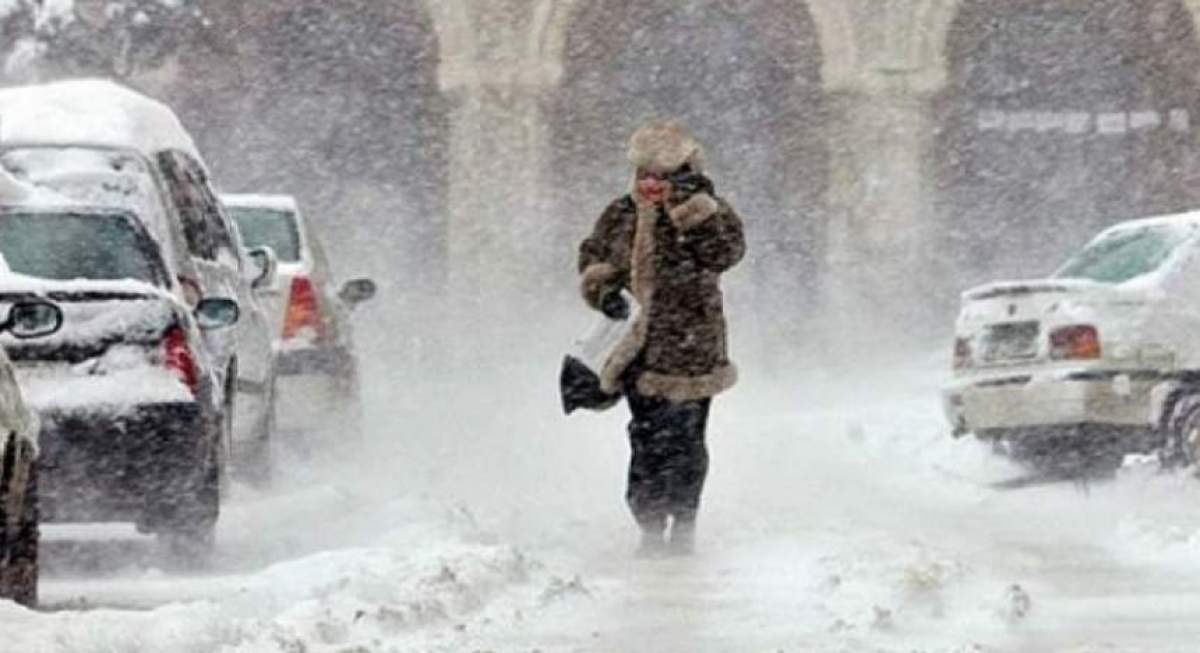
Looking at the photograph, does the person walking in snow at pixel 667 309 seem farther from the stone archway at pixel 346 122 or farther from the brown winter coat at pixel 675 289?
the stone archway at pixel 346 122

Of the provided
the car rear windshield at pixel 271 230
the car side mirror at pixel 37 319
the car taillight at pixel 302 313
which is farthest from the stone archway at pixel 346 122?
the car side mirror at pixel 37 319

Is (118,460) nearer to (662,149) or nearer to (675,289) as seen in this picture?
(675,289)

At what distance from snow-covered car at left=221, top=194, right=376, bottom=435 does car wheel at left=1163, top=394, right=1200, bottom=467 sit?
4301mm

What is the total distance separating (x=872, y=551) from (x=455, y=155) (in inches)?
721

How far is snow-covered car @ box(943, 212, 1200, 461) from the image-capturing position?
15.2m

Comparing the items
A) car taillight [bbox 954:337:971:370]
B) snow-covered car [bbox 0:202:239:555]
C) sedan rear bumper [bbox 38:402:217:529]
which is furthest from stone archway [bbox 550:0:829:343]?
sedan rear bumper [bbox 38:402:217:529]

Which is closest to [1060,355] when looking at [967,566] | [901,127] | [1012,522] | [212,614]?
[1012,522]

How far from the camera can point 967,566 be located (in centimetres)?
1073

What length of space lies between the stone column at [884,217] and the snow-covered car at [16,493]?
20.0m

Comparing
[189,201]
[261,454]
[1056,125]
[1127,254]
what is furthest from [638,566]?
[1056,125]

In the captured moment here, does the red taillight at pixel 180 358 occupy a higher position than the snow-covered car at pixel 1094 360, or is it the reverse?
the red taillight at pixel 180 358

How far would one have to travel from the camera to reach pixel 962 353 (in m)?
16.2

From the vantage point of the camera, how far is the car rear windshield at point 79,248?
38.3 feet

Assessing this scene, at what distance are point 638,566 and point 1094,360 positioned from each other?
4546mm
